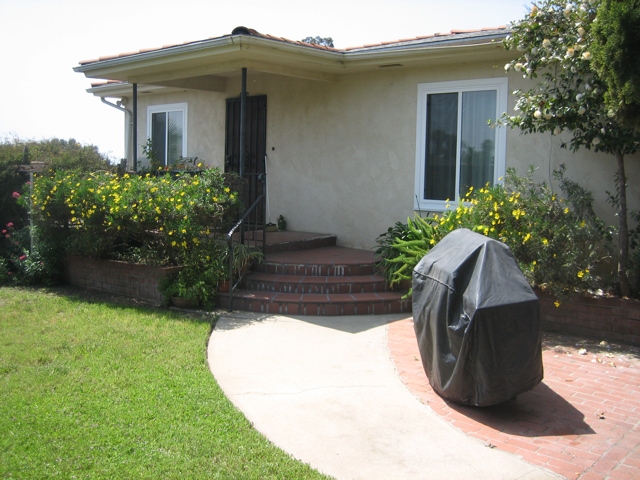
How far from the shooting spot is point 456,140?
9328mm

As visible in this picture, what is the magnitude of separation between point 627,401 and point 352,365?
241cm

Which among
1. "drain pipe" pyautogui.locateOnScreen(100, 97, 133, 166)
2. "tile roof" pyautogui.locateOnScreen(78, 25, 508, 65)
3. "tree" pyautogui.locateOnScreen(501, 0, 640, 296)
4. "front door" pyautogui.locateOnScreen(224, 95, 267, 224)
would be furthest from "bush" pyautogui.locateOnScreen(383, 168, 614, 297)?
"drain pipe" pyautogui.locateOnScreen(100, 97, 133, 166)

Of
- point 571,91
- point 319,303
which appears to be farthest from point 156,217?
point 571,91

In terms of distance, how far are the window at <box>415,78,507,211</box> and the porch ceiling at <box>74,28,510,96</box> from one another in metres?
0.46

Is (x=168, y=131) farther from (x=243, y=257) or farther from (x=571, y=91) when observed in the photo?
(x=571, y=91)

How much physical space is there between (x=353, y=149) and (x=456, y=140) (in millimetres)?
1829

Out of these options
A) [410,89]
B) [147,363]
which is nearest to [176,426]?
[147,363]

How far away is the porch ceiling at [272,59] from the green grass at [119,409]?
3.84 metres

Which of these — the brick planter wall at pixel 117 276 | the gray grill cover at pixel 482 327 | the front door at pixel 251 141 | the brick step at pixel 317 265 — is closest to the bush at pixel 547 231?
the brick step at pixel 317 265

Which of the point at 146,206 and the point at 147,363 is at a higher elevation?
the point at 146,206

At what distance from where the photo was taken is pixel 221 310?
8.08 metres

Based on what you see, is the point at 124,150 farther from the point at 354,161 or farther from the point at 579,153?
the point at 579,153

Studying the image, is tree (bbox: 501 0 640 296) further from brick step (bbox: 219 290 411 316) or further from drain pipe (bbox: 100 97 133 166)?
drain pipe (bbox: 100 97 133 166)

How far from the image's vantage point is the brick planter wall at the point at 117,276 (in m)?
8.45
